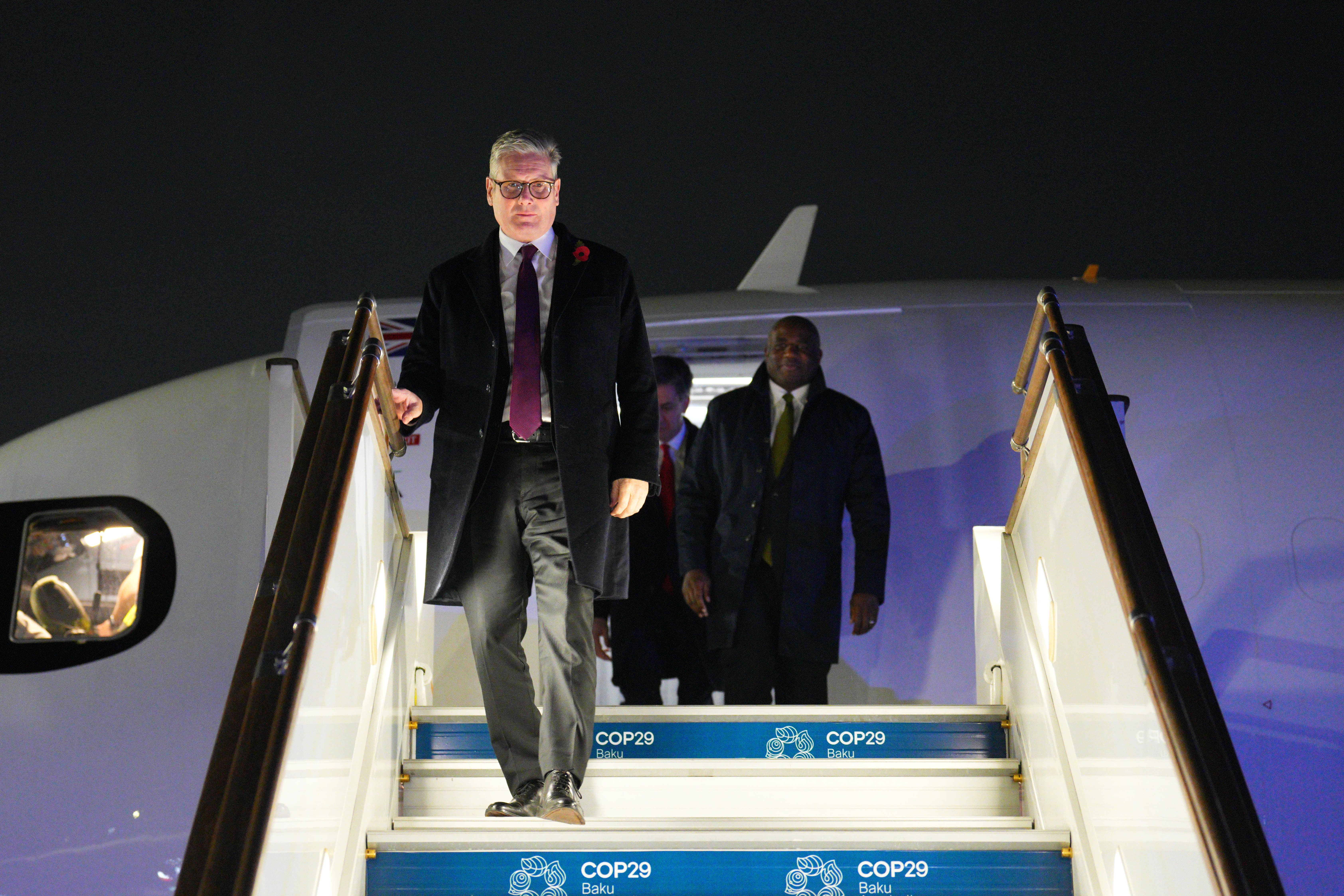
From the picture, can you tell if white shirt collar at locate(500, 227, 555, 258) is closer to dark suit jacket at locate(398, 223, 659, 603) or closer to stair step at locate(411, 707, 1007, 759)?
dark suit jacket at locate(398, 223, 659, 603)

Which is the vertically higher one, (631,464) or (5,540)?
(5,540)

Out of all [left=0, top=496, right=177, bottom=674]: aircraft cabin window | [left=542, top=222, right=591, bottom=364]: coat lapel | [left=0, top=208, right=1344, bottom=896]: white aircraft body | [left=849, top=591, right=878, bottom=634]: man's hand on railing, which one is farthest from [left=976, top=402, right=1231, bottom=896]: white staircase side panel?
[left=0, top=496, right=177, bottom=674]: aircraft cabin window

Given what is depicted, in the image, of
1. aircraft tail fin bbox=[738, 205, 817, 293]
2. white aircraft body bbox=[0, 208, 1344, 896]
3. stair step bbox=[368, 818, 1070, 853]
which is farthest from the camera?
aircraft tail fin bbox=[738, 205, 817, 293]

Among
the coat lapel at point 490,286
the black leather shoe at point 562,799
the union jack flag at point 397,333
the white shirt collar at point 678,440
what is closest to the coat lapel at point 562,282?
the coat lapel at point 490,286

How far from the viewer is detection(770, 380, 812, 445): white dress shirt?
421cm

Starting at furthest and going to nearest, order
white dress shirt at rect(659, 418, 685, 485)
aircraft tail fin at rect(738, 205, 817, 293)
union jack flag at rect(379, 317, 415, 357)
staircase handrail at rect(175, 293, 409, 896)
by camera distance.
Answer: aircraft tail fin at rect(738, 205, 817, 293), union jack flag at rect(379, 317, 415, 357), white dress shirt at rect(659, 418, 685, 485), staircase handrail at rect(175, 293, 409, 896)

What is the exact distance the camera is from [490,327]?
2809 millimetres

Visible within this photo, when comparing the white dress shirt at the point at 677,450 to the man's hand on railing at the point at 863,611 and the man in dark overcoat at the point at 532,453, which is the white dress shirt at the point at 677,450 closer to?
the man's hand on railing at the point at 863,611

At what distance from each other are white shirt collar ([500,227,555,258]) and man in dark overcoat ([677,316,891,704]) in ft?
4.65

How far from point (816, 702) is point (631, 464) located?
135 centimetres

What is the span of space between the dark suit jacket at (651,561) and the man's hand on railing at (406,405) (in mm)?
1607

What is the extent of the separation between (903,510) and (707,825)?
8.60 ft

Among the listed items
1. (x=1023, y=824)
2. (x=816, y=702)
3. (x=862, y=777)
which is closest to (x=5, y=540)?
(x=816, y=702)

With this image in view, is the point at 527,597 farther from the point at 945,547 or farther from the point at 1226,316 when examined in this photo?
the point at 1226,316
